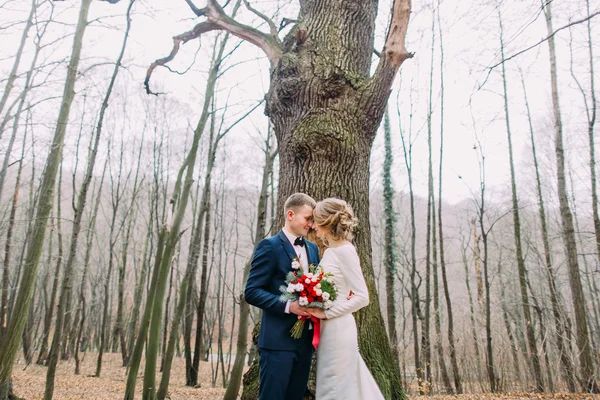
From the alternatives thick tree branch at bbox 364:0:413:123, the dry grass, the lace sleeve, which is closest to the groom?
the lace sleeve

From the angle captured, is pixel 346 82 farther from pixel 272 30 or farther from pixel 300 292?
pixel 300 292

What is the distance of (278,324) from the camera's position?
2.17 m

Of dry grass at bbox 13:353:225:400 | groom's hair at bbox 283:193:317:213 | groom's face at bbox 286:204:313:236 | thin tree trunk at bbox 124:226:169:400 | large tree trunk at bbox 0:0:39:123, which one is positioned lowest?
dry grass at bbox 13:353:225:400

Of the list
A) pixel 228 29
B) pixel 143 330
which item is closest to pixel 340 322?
pixel 228 29

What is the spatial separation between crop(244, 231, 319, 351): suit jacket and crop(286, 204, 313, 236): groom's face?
9 centimetres

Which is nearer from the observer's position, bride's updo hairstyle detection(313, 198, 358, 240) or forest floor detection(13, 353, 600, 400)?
bride's updo hairstyle detection(313, 198, 358, 240)

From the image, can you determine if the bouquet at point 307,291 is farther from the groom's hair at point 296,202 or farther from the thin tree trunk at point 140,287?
the thin tree trunk at point 140,287

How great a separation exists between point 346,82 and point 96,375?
13.5 m

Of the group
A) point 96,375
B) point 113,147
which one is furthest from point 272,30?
point 113,147

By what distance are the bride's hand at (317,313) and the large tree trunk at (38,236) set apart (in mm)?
5357

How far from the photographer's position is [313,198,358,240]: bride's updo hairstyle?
242 centimetres

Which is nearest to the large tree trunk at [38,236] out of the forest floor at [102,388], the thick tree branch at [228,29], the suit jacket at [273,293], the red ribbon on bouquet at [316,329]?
the forest floor at [102,388]

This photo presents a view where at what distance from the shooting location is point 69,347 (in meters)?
17.2

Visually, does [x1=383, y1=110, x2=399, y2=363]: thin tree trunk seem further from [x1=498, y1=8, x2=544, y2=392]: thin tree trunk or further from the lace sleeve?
the lace sleeve
